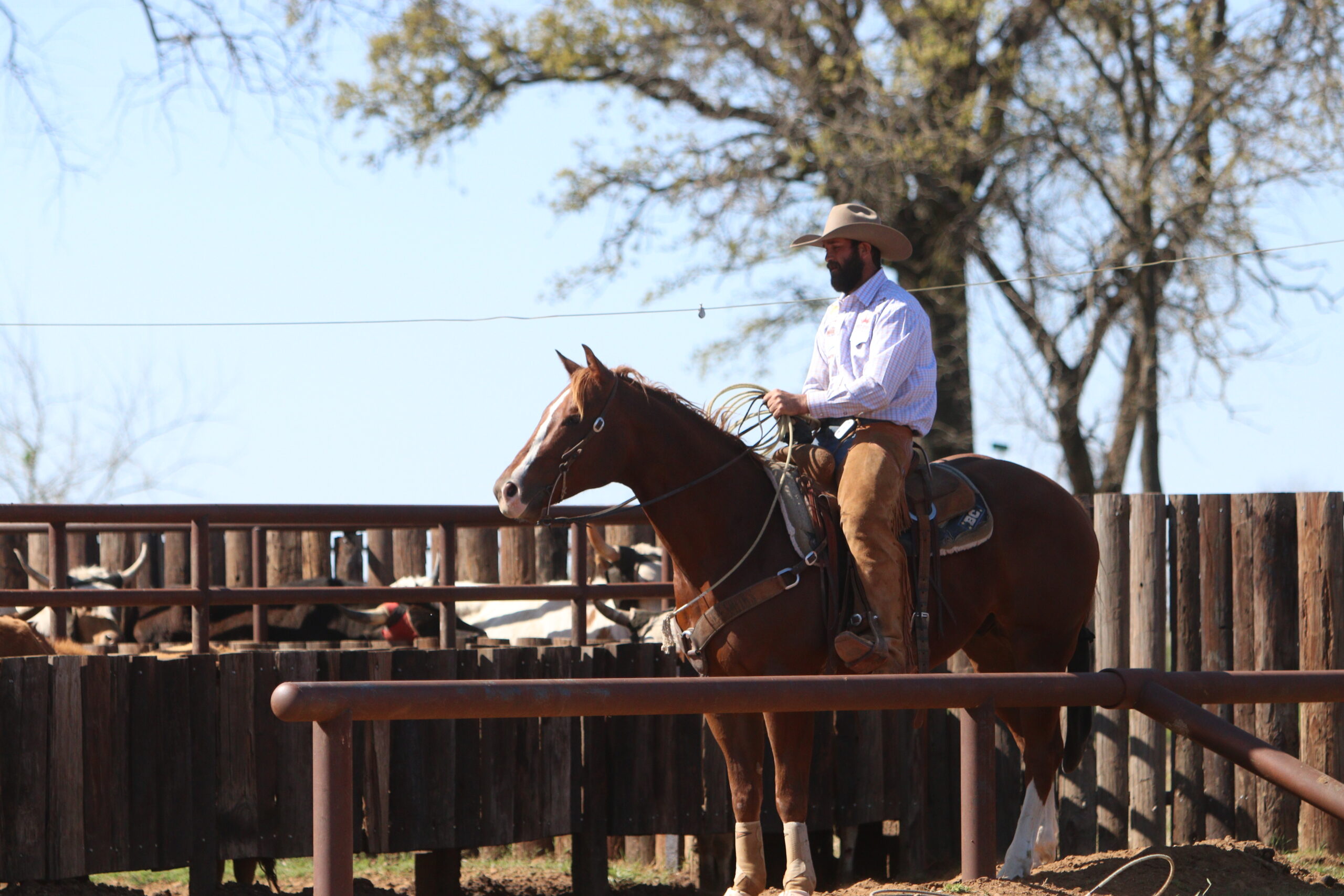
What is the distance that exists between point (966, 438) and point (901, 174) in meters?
3.53

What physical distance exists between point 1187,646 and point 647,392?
360 cm

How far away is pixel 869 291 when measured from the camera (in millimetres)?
5816

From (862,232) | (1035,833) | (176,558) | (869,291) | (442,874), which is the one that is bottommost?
(442,874)

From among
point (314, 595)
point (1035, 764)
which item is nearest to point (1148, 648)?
point (1035, 764)

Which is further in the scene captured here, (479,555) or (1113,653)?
(479,555)

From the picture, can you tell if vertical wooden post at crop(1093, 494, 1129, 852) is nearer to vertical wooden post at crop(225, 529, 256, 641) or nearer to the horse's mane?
the horse's mane

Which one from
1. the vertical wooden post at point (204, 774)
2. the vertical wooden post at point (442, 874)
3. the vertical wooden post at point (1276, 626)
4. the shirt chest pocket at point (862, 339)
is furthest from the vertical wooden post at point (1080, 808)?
the vertical wooden post at point (204, 774)

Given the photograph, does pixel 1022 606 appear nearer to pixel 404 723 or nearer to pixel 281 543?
pixel 404 723

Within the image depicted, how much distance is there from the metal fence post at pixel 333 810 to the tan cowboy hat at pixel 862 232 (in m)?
3.34

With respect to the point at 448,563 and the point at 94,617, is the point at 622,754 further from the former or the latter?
the point at 94,617

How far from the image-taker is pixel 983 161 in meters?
16.9

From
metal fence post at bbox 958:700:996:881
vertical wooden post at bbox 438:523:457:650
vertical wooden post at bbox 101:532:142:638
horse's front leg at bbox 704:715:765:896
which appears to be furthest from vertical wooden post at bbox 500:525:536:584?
metal fence post at bbox 958:700:996:881

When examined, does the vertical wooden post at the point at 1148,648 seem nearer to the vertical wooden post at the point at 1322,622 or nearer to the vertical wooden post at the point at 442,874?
the vertical wooden post at the point at 1322,622

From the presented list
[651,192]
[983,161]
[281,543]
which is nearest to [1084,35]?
[983,161]
